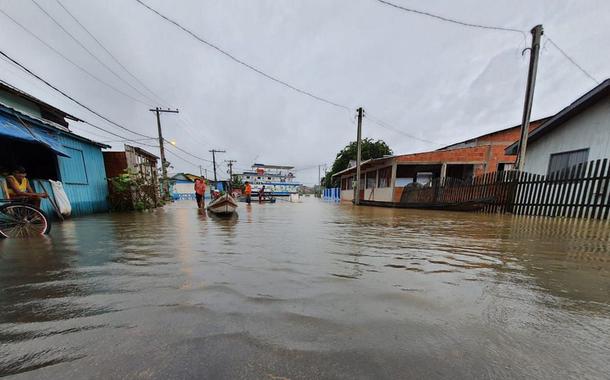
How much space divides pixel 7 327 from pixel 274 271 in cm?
194

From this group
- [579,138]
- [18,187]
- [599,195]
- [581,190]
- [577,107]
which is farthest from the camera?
[579,138]

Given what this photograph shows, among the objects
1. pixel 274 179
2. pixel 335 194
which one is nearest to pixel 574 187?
pixel 335 194

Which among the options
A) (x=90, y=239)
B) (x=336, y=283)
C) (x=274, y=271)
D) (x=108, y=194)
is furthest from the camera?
(x=108, y=194)

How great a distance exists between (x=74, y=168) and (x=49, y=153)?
1.07 metres

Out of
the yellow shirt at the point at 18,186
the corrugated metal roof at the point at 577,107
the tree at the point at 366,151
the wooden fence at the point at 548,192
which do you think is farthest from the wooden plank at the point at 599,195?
the tree at the point at 366,151

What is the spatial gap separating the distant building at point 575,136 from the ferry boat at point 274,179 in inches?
1848

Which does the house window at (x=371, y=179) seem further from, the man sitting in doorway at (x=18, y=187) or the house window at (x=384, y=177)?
the man sitting in doorway at (x=18, y=187)

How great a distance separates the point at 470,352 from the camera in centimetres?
126

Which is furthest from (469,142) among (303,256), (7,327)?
(7,327)

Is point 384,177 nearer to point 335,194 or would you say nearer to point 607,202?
point 607,202

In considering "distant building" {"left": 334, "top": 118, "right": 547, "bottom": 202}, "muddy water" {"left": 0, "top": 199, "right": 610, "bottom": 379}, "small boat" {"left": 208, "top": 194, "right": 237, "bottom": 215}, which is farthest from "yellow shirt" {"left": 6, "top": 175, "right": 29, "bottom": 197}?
"distant building" {"left": 334, "top": 118, "right": 547, "bottom": 202}

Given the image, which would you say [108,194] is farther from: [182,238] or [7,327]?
[7,327]

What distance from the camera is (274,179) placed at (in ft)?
209

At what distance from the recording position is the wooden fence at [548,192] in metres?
6.61
